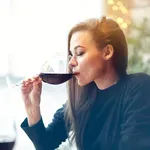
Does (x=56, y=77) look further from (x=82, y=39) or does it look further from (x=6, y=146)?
(x=6, y=146)

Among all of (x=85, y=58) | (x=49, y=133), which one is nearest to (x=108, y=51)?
(x=85, y=58)

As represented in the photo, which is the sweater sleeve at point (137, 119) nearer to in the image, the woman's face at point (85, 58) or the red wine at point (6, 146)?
the woman's face at point (85, 58)

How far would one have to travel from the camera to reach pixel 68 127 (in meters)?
1.00

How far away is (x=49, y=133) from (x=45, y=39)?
31 centimetres

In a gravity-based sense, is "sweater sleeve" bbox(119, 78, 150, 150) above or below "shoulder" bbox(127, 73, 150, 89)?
below

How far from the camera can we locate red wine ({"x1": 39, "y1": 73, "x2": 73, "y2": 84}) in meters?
0.96

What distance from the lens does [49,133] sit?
39.2 inches

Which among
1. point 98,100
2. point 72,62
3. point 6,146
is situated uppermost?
point 72,62

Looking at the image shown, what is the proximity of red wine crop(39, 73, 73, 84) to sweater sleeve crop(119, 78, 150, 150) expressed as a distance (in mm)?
198

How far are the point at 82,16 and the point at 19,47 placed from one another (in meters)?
0.24

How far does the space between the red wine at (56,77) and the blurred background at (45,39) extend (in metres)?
0.02

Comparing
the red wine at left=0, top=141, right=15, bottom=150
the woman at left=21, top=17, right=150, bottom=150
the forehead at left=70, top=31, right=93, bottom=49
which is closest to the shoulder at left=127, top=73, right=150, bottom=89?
the woman at left=21, top=17, right=150, bottom=150

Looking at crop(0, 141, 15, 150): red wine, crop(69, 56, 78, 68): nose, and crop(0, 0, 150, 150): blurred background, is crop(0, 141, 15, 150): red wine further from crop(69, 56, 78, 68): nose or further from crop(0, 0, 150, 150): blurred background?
crop(69, 56, 78, 68): nose

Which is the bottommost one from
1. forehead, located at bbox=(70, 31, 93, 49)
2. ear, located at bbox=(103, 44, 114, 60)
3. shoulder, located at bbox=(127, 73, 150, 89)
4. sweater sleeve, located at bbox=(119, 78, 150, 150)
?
sweater sleeve, located at bbox=(119, 78, 150, 150)
